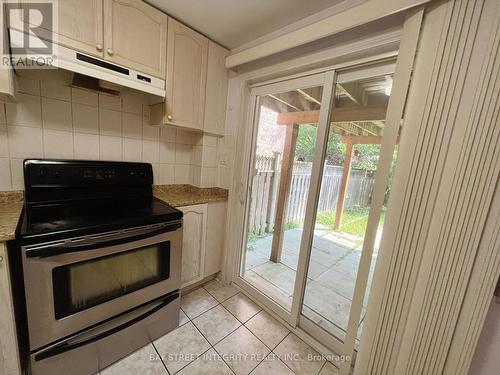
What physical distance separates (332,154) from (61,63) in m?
1.71

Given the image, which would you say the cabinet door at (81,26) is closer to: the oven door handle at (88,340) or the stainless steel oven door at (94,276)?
the stainless steel oven door at (94,276)

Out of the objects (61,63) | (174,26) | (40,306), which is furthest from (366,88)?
(40,306)

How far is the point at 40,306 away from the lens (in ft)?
3.10

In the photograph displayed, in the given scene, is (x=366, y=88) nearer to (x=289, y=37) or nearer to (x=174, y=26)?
(x=289, y=37)

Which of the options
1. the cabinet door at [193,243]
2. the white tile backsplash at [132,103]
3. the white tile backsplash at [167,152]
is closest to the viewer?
the white tile backsplash at [132,103]

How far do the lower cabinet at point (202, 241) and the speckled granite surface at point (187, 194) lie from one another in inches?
2.1

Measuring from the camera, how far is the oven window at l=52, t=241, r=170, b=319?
1007 mm

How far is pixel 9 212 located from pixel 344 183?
81.3 inches

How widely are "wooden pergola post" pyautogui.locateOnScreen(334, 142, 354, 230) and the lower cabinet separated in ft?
3.49

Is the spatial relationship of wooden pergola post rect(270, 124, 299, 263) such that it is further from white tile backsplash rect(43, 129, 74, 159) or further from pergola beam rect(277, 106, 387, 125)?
white tile backsplash rect(43, 129, 74, 159)

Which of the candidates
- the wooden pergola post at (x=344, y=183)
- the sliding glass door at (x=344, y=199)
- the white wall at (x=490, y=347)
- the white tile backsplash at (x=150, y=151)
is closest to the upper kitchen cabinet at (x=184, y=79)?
the white tile backsplash at (x=150, y=151)

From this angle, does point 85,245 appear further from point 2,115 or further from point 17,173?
point 2,115

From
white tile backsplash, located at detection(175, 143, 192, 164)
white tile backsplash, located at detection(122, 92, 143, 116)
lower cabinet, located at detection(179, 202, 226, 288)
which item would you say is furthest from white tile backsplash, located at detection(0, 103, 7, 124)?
lower cabinet, located at detection(179, 202, 226, 288)

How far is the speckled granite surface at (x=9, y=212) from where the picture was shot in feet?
2.80
